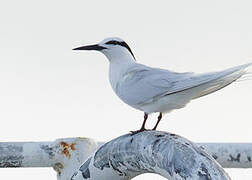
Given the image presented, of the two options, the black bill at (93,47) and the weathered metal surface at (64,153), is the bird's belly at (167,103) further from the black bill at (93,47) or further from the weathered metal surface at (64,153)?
the black bill at (93,47)

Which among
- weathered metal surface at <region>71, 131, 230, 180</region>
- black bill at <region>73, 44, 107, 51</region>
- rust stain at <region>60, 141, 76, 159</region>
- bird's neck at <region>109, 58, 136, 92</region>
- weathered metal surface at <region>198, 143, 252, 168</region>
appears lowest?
rust stain at <region>60, 141, 76, 159</region>

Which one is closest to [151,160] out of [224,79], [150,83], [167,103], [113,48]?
[224,79]

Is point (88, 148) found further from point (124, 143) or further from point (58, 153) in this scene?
point (124, 143)

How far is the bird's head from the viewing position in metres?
3.69

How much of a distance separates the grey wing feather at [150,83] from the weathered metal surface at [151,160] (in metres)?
0.53

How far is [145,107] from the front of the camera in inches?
127

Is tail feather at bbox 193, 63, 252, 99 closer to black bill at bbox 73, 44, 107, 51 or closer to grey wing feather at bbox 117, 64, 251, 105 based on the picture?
grey wing feather at bbox 117, 64, 251, 105

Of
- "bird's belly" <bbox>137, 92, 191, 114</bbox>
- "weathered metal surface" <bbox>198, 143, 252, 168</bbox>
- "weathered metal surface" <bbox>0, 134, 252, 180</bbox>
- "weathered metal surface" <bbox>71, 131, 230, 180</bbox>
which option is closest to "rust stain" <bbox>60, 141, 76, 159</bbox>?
"weathered metal surface" <bbox>0, 134, 252, 180</bbox>

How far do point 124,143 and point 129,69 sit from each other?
95 cm

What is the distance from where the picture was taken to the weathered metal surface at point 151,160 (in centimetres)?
217

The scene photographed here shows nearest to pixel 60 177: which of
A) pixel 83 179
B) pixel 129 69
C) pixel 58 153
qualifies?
pixel 58 153

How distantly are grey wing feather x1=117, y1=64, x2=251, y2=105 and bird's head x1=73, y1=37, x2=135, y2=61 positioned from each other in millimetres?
266

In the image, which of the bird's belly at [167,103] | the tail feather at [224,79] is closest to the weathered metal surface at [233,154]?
the bird's belly at [167,103]

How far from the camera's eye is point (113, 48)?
374cm
